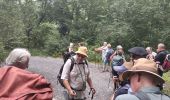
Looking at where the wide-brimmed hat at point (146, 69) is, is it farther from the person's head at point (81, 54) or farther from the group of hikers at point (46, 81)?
the person's head at point (81, 54)

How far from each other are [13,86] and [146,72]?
148cm

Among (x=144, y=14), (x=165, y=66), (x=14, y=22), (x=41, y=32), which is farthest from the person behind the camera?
(x=41, y=32)

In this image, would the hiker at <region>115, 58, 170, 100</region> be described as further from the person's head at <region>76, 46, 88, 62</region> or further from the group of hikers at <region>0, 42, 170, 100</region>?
the person's head at <region>76, 46, 88, 62</region>

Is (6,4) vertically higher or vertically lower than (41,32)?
higher

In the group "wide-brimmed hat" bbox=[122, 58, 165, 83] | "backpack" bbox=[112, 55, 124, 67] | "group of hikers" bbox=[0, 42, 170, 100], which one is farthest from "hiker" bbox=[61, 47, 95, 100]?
"backpack" bbox=[112, 55, 124, 67]

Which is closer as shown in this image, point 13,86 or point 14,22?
point 13,86

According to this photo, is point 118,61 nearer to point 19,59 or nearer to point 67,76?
point 67,76

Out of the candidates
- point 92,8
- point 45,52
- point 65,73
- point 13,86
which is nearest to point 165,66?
point 65,73

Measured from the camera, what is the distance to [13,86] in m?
4.32

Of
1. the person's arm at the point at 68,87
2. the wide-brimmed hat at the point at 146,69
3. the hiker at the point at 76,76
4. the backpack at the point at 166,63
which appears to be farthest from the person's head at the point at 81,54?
the wide-brimmed hat at the point at 146,69

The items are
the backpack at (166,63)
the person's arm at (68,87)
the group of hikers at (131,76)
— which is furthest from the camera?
the backpack at (166,63)

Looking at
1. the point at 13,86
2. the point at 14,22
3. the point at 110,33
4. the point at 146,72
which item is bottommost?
the point at 110,33

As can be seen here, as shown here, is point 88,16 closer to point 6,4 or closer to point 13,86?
point 6,4

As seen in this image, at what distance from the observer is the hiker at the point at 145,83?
10.9ft
